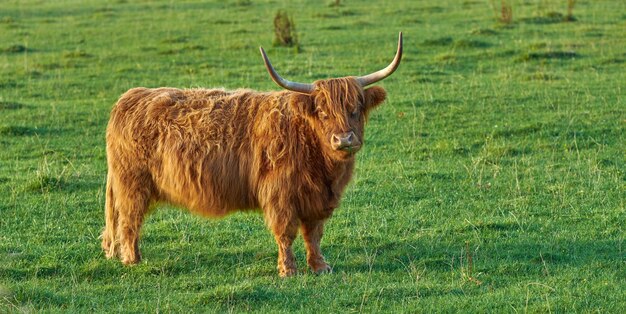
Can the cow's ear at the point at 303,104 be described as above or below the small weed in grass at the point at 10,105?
above

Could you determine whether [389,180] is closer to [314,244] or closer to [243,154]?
[314,244]

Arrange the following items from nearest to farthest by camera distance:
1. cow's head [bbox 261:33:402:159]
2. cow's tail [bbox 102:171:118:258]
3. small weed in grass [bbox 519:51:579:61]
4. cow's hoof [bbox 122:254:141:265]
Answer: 1. cow's head [bbox 261:33:402:159]
2. cow's hoof [bbox 122:254:141:265]
3. cow's tail [bbox 102:171:118:258]
4. small weed in grass [bbox 519:51:579:61]

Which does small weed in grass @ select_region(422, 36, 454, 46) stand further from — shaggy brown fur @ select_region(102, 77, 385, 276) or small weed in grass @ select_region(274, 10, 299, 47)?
shaggy brown fur @ select_region(102, 77, 385, 276)

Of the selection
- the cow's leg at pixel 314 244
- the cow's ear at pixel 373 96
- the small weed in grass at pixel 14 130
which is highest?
the cow's ear at pixel 373 96

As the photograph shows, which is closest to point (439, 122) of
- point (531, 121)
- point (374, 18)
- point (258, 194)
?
point (531, 121)

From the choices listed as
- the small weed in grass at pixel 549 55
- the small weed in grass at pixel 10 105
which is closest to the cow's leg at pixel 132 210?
the small weed in grass at pixel 10 105

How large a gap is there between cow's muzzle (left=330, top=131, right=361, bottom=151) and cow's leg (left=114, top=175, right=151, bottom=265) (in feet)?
5.21

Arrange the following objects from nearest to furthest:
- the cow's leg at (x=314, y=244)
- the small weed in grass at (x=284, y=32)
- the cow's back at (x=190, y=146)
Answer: the cow's leg at (x=314, y=244), the cow's back at (x=190, y=146), the small weed in grass at (x=284, y=32)

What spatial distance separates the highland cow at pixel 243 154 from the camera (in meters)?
6.87

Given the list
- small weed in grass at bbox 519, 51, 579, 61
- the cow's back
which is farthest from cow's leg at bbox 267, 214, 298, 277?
small weed in grass at bbox 519, 51, 579, 61

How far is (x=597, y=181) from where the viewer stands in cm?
904

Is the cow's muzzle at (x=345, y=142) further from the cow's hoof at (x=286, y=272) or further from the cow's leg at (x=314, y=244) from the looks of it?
the cow's hoof at (x=286, y=272)

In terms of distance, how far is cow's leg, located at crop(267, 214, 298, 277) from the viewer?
6.89 metres

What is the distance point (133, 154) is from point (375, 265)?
1947mm
